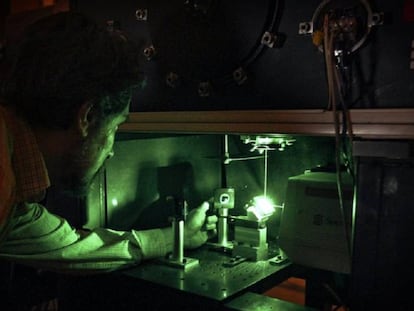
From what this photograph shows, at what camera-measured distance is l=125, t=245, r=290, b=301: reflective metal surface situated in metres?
1.00

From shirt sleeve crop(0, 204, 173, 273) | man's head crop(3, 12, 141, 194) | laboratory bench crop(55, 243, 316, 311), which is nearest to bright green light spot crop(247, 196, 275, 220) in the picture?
laboratory bench crop(55, 243, 316, 311)

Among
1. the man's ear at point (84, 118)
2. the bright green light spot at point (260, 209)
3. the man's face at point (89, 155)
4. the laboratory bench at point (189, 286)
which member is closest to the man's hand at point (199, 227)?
the laboratory bench at point (189, 286)

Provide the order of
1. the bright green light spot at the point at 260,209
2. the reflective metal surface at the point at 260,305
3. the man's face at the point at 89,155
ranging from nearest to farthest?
the reflective metal surface at the point at 260,305 → the man's face at the point at 89,155 → the bright green light spot at the point at 260,209

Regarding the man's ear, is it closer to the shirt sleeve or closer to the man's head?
the man's head

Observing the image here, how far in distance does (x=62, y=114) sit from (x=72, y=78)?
0.27ft

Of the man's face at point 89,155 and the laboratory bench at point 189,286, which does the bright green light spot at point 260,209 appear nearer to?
the laboratory bench at point 189,286

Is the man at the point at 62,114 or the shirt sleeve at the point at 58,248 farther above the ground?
the man at the point at 62,114

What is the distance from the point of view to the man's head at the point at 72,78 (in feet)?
3.22

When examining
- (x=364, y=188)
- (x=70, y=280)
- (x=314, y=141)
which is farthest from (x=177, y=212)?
(x=364, y=188)

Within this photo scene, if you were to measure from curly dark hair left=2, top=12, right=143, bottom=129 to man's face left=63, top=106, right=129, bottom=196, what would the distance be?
3 centimetres

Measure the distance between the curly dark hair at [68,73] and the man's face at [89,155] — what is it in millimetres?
34

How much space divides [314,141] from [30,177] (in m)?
0.81

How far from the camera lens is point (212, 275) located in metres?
1.10

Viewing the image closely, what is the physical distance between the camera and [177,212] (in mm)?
1207
